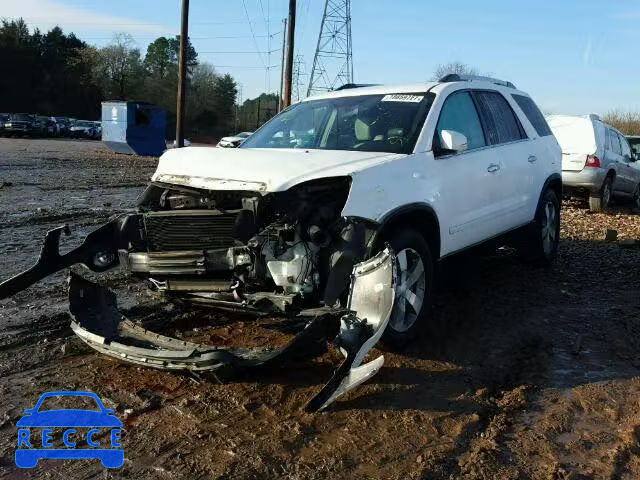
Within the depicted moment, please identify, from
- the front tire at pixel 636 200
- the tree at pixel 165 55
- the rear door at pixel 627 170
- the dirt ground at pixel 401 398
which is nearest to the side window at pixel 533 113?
the dirt ground at pixel 401 398

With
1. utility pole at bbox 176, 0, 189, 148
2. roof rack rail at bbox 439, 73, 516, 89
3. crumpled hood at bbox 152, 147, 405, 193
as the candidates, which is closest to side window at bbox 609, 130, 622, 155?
roof rack rail at bbox 439, 73, 516, 89

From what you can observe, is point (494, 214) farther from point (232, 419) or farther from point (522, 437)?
point (232, 419)

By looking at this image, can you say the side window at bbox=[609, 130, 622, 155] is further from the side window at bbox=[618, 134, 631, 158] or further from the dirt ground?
the dirt ground

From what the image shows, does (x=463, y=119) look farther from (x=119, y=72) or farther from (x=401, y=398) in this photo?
(x=119, y=72)

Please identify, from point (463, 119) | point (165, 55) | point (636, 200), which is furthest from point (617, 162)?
point (165, 55)

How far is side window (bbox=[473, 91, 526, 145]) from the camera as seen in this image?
6.25 meters

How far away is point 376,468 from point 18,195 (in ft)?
38.3

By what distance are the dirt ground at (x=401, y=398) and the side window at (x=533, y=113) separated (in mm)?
1941

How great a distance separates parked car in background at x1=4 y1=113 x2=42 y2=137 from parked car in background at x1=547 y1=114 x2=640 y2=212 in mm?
40755

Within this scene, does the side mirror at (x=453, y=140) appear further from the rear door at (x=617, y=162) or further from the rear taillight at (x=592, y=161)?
the rear door at (x=617, y=162)

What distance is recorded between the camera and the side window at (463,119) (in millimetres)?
5552

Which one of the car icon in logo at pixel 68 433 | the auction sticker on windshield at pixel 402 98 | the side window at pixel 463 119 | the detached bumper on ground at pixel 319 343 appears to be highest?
the auction sticker on windshield at pixel 402 98

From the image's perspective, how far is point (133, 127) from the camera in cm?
3048

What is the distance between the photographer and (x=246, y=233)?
4395mm
